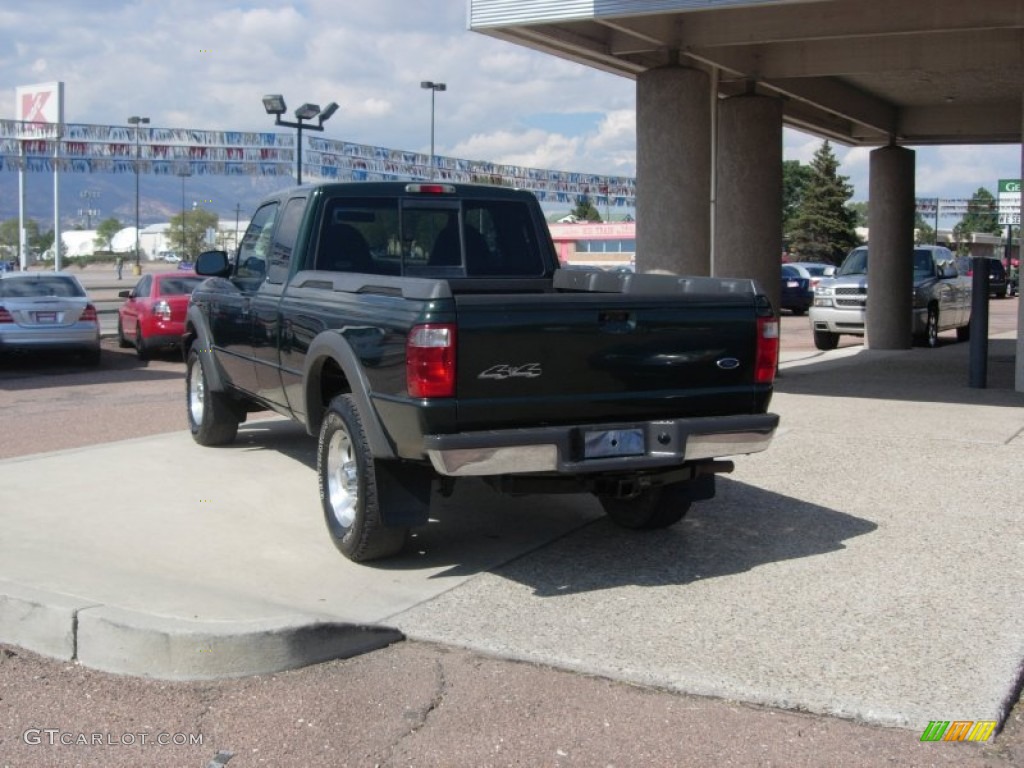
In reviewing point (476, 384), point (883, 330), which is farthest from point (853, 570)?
point (883, 330)

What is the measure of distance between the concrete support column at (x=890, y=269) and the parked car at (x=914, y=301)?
44 centimetres

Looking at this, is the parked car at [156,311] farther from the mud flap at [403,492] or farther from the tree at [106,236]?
the tree at [106,236]

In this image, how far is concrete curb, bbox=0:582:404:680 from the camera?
16.6 ft

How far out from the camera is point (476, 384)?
18.8ft

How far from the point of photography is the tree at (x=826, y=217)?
83.9 m

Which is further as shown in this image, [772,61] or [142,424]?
[772,61]

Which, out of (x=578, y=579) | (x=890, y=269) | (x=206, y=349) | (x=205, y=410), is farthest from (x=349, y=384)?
(x=890, y=269)

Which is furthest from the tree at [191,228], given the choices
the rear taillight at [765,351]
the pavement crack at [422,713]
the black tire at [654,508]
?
the pavement crack at [422,713]

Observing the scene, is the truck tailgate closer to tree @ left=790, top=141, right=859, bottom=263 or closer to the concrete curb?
the concrete curb

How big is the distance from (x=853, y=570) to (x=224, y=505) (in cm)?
→ 403

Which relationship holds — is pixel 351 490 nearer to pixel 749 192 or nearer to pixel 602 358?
pixel 602 358

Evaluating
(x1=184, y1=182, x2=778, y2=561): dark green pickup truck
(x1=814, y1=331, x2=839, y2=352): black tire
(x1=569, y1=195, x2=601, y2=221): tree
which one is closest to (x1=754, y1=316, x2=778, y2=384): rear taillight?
(x1=184, y1=182, x2=778, y2=561): dark green pickup truck

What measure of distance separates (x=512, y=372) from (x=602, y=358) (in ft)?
1.67

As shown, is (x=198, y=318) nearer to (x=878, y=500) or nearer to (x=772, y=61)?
(x=878, y=500)
